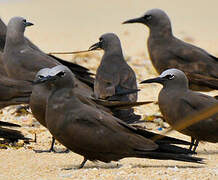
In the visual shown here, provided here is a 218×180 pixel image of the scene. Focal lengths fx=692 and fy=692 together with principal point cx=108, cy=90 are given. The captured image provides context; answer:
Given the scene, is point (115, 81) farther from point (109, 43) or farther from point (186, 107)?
point (186, 107)

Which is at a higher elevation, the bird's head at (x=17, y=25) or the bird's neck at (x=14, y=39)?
the bird's head at (x=17, y=25)

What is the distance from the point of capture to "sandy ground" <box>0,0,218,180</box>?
604 cm

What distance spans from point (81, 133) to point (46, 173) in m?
0.49

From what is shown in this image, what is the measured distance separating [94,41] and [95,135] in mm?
15430

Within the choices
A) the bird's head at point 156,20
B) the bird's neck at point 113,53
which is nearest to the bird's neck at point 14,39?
the bird's neck at point 113,53

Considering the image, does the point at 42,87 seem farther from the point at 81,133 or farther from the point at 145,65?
the point at 145,65

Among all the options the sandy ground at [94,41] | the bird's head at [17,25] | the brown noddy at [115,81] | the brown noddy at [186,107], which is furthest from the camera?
the bird's head at [17,25]

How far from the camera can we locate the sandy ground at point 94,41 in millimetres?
6035

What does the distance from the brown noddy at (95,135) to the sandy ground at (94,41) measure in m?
0.14

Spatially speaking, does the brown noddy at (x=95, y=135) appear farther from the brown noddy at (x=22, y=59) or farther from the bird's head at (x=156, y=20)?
the bird's head at (x=156, y=20)

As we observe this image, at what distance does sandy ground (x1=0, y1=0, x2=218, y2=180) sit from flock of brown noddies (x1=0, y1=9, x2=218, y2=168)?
8.7 inches

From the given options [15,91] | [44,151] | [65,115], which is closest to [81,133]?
[65,115]

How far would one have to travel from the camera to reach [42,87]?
763cm

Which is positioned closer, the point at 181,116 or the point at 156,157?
the point at 156,157
